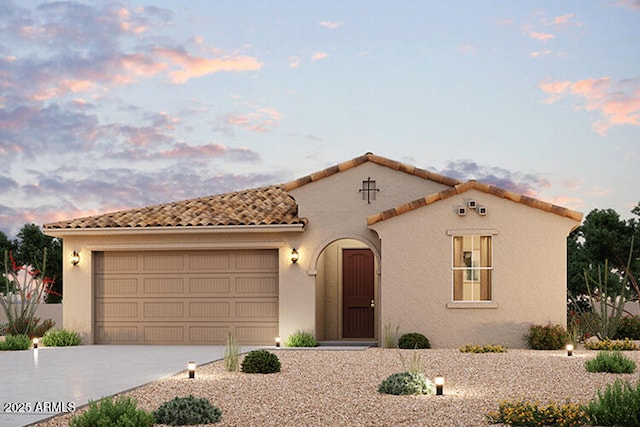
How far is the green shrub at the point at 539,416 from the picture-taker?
347 inches

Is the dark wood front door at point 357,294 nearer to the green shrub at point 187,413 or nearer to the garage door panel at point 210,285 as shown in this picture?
the garage door panel at point 210,285

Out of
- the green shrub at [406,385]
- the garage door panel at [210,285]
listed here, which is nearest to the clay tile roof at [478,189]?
the garage door panel at [210,285]

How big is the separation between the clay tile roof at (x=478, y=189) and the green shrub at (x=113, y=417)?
10.4 m

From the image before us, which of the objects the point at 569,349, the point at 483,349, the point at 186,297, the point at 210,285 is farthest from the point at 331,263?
the point at 569,349

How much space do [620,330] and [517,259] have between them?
4352 millimetres

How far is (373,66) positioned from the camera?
19078 mm

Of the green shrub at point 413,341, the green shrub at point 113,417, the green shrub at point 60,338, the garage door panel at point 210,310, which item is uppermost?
the garage door panel at point 210,310

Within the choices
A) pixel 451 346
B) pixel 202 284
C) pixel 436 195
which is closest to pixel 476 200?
pixel 436 195

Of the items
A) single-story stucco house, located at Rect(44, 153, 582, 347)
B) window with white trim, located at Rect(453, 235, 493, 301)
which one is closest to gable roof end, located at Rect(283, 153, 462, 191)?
single-story stucco house, located at Rect(44, 153, 582, 347)

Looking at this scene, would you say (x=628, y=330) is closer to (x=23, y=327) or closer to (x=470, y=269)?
(x=470, y=269)

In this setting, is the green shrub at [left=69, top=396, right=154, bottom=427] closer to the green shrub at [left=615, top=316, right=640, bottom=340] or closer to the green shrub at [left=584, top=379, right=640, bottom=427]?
the green shrub at [left=584, top=379, right=640, bottom=427]

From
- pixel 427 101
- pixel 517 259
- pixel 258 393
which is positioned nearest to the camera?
pixel 258 393

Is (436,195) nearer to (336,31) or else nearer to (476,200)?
(476,200)

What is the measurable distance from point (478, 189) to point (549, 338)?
3.53 m
